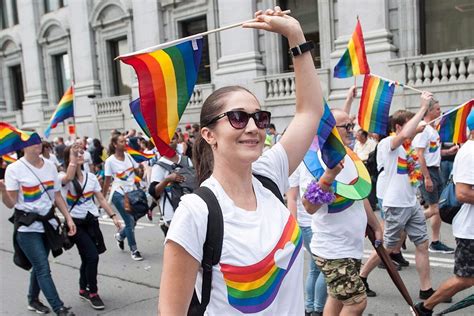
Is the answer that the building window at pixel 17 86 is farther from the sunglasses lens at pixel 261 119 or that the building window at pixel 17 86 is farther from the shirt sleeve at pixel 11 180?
the sunglasses lens at pixel 261 119

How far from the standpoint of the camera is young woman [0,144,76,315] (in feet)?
16.4

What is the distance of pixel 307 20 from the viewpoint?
15172 mm

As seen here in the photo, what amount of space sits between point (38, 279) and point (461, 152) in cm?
429

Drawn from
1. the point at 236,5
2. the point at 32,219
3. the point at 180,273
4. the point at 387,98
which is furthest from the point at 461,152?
the point at 236,5

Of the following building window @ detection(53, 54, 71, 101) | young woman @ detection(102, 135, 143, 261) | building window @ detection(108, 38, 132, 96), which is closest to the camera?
young woman @ detection(102, 135, 143, 261)

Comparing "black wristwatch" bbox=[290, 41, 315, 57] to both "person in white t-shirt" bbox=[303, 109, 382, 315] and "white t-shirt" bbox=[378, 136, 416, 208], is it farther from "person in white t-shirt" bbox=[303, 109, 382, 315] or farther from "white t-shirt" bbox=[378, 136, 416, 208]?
"white t-shirt" bbox=[378, 136, 416, 208]

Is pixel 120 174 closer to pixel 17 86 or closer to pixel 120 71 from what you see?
pixel 120 71

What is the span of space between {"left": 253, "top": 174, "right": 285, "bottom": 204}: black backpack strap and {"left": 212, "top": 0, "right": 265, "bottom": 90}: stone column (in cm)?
1334

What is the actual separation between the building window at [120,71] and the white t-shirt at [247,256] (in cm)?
1980

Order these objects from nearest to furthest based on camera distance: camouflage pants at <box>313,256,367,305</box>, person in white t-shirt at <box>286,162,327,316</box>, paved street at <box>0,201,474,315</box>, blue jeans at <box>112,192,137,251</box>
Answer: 1. camouflage pants at <box>313,256,367,305</box>
2. person in white t-shirt at <box>286,162,327,316</box>
3. paved street at <box>0,201,474,315</box>
4. blue jeans at <box>112,192,137,251</box>

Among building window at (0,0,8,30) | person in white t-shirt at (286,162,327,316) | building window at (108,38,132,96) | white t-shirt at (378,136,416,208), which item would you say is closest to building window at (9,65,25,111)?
building window at (0,0,8,30)

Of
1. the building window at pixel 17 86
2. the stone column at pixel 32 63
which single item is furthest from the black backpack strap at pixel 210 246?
the building window at pixel 17 86

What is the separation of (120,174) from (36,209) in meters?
2.66

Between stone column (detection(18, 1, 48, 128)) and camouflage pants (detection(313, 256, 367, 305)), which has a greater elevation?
stone column (detection(18, 1, 48, 128))
